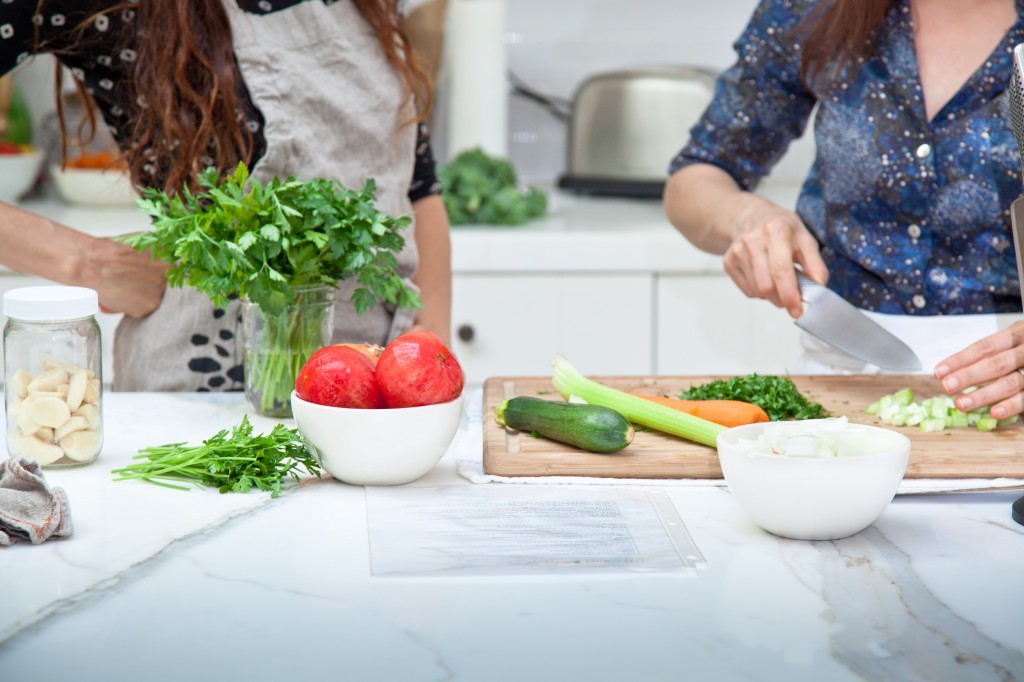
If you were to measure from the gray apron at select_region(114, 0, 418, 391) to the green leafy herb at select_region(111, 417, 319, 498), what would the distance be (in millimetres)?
399

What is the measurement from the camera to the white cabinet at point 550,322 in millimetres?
2359

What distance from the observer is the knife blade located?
4.14 ft

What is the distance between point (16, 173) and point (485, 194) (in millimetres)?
1160

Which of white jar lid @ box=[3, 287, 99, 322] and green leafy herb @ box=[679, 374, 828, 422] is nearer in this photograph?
white jar lid @ box=[3, 287, 99, 322]

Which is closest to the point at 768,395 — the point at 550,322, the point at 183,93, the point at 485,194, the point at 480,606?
the point at 480,606

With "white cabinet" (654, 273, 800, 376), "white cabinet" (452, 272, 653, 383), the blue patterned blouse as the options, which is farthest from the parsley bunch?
"white cabinet" (654, 273, 800, 376)

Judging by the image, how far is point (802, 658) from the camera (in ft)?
2.24

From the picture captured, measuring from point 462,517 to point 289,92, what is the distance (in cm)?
70

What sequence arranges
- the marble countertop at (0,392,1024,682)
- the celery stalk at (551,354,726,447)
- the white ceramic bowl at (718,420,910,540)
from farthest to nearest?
the celery stalk at (551,354,726,447), the white ceramic bowl at (718,420,910,540), the marble countertop at (0,392,1024,682)

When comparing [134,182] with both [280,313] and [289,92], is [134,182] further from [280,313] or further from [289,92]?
[280,313]

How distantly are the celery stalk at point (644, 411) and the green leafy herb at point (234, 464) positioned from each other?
0.32m

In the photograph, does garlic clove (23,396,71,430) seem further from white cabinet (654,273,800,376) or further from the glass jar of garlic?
white cabinet (654,273,800,376)

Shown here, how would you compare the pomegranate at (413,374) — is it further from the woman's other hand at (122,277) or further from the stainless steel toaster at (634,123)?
the stainless steel toaster at (634,123)

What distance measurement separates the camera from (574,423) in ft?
3.43
